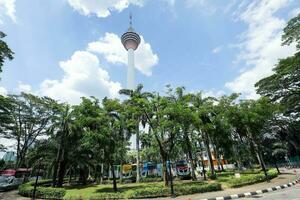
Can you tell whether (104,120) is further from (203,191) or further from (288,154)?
(288,154)

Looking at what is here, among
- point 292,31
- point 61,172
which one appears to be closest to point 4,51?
point 61,172

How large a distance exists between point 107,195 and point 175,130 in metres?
8.64

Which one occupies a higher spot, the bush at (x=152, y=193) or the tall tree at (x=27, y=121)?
the tall tree at (x=27, y=121)

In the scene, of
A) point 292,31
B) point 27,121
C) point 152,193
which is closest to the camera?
point 152,193

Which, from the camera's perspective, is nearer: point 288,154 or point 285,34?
point 285,34

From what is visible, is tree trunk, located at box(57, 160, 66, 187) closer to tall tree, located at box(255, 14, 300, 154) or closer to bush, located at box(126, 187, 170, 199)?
bush, located at box(126, 187, 170, 199)

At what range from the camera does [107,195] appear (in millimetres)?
18359

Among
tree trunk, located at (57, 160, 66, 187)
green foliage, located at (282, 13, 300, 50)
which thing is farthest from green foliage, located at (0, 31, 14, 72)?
green foliage, located at (282, 13, 300, 50)

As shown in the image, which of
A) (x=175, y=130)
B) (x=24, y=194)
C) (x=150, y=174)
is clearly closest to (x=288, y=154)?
(x=150, y=174)

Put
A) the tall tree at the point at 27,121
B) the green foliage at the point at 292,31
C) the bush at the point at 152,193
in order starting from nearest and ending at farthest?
the bush at the point at 152,193 < the green foliage at the point at 292,31 < the tall tree at the point at 27,121

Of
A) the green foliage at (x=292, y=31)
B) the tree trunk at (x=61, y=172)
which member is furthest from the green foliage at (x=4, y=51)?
the green foliage at (x=292, y=31)

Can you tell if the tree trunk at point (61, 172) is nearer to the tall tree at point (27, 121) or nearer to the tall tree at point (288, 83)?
the tall tree at point (27, 121)

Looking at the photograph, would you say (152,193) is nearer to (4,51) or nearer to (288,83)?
(4,51)

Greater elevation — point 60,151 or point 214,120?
point 214,120
